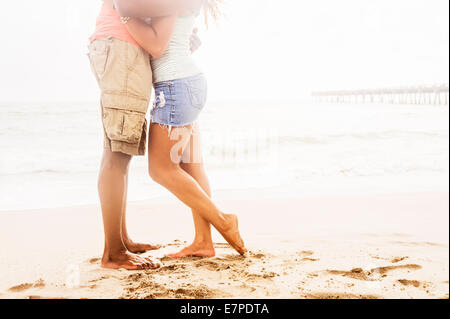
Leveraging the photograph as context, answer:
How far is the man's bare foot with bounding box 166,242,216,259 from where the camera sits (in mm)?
2295

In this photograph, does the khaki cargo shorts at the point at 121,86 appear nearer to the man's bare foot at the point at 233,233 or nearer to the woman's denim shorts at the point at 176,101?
the woman's denim shorts at the point at 176,101

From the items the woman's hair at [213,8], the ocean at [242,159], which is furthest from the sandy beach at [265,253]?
the woman's hair at [213,8]

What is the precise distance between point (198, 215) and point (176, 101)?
68 centimetres

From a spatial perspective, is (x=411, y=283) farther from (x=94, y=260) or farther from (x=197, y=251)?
(x=94, y=260)

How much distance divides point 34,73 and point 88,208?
1554cm

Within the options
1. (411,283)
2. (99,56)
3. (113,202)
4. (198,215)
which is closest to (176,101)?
(99,56)

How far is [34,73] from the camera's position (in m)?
17.0

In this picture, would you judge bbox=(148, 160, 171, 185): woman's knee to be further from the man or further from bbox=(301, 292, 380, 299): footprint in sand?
bbox=(301, 292, 380, 299): footprint in sand

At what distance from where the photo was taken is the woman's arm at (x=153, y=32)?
1.82 meters

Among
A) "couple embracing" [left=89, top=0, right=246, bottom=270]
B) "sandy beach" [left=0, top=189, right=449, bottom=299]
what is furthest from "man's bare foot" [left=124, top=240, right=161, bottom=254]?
"couple embracing" [left=89, top=0, right=246, bottom=270]

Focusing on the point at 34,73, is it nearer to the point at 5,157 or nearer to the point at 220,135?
the point at 220,135

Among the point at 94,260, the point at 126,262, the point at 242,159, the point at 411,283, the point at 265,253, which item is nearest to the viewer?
the point at 411,283

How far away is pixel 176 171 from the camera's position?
2.02 metres

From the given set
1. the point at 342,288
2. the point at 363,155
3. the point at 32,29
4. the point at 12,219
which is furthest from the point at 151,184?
the point at 32,29
